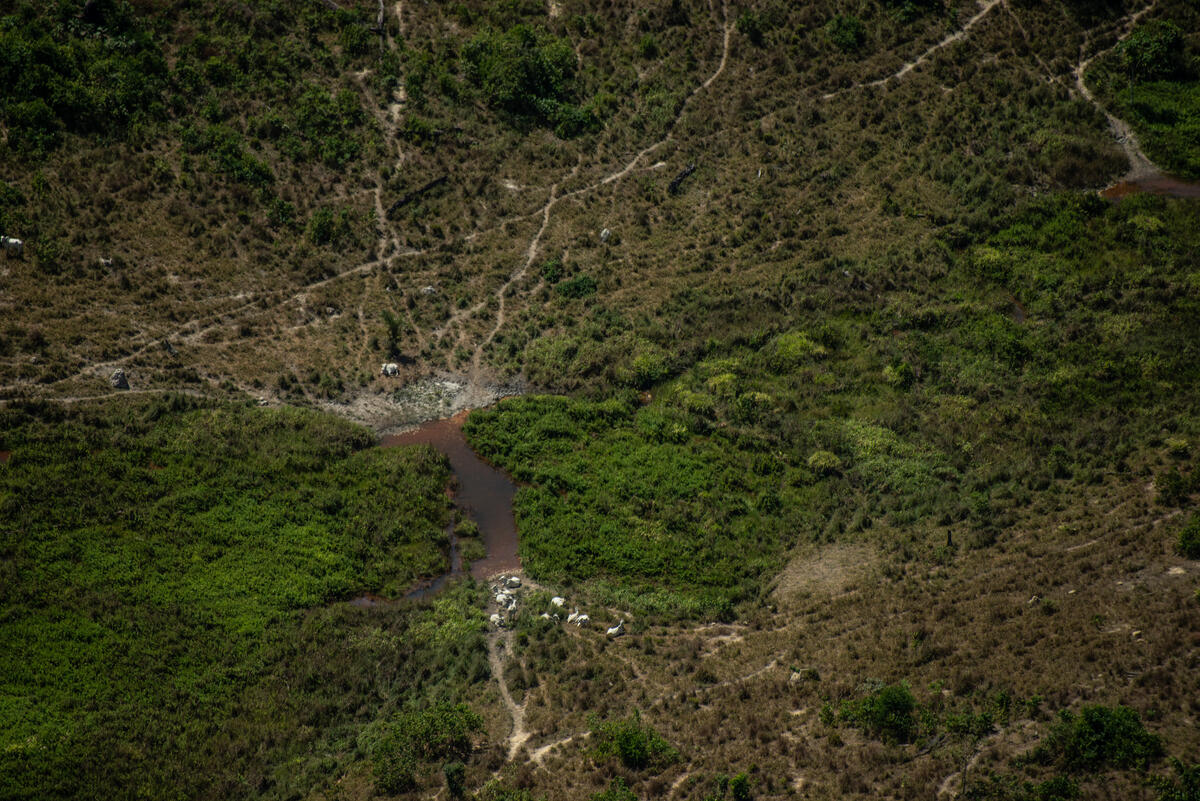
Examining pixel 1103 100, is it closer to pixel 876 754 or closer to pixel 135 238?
pixel 876 754

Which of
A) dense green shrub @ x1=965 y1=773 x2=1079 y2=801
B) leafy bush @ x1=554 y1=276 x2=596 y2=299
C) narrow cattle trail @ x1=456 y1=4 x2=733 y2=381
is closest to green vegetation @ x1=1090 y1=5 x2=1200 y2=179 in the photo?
narrow cattle trail @ x1=456 y1=4 x2=733 y2=381

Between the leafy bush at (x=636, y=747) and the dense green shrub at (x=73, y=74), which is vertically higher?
the dense green shrub at (x=73, y=74)

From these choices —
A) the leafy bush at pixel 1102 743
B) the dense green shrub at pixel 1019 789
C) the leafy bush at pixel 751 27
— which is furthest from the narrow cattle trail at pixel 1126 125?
the dense green shrub at pixel 1019 789

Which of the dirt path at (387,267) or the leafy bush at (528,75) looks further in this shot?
the leafy bush at (528,75)

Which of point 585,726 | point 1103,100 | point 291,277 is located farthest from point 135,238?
point 1103,100

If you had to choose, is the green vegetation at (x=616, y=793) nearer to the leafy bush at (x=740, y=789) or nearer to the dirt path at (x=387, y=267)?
the leafy bush at (x=740, y=789)
